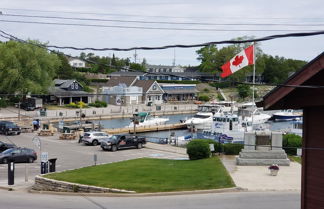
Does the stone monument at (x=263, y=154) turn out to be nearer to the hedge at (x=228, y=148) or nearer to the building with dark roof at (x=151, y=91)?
the hedge at (x=228, y=148)

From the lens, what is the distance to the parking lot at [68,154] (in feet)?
103

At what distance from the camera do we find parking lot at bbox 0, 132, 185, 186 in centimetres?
3125

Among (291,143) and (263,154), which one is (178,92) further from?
(263,154)

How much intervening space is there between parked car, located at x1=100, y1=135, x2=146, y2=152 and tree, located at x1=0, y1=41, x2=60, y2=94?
146 ft

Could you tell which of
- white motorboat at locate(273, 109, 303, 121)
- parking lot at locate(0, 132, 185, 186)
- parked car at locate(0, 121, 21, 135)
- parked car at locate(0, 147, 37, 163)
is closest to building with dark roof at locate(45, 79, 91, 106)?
white motorboat at locate(273, 109, 303, 121)

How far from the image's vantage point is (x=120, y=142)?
42625 mm

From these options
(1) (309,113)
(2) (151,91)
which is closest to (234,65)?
(1) (309,113)

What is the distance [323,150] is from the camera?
9.30 meters

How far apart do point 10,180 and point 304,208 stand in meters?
18.7

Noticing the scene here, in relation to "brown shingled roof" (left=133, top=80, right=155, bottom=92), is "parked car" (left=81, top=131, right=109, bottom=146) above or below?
below

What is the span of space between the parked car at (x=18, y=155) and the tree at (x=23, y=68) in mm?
50304

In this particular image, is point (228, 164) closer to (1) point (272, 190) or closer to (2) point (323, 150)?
(1) point (272, 190)

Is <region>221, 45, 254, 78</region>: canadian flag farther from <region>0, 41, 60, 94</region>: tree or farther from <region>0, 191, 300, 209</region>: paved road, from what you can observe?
<region>0, 41, 60, 94</region>: tree

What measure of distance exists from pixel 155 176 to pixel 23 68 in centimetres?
6838
